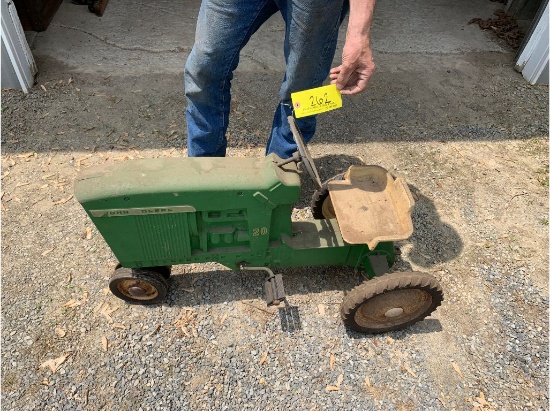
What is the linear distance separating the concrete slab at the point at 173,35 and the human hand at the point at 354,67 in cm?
267

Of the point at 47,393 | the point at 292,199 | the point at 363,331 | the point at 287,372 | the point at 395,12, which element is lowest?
the point at 47,393

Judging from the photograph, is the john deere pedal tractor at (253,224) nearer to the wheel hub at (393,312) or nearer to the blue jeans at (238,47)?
the wheel hub at (393,312)

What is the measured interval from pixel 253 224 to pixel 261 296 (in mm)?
673

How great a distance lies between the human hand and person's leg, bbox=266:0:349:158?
11.7 inches

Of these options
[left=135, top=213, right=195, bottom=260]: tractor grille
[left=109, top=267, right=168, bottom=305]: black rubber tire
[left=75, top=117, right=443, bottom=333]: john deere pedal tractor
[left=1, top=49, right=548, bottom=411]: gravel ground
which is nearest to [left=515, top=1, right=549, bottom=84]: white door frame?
[left=1, top=49, right=548, bottom=411]: gravel ground

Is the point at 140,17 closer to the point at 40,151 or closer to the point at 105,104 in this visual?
the point at 105,104

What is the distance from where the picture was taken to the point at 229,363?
247 centimetres

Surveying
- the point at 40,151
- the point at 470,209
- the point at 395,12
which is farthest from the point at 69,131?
the point at 395,12

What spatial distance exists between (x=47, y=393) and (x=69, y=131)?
2231 mm

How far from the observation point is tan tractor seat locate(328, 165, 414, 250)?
2350 millimetres

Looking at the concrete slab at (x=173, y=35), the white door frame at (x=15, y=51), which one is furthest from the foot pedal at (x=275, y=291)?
the white door frame at (x=15, y=51)

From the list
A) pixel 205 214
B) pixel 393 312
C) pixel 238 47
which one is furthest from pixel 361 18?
pixel 393 312

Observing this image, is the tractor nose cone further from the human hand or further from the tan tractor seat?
the human hand

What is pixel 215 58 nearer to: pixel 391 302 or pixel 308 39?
pixel 308 39
